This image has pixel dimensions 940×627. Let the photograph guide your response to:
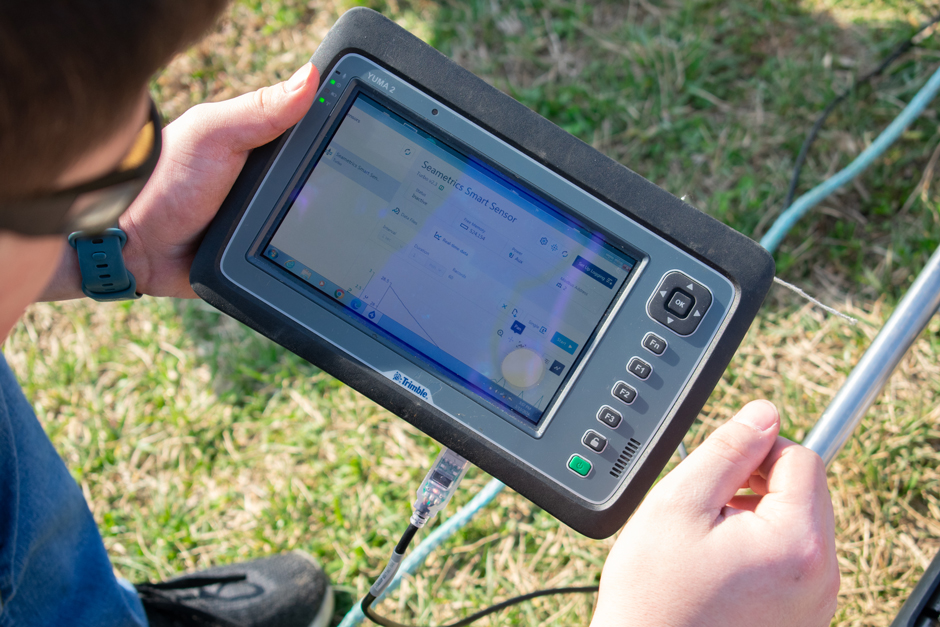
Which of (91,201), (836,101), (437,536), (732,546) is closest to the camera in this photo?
(91,201)

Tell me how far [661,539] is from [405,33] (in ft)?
2.78

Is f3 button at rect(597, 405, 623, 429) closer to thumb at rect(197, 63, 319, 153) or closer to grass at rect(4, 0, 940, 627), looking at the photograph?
grass at rect(4, 0, 940, 627)

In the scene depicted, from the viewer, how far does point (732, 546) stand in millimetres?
828

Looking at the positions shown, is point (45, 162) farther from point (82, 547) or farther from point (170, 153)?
point (82, 547)

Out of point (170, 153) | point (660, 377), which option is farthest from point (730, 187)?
point (170, 153)

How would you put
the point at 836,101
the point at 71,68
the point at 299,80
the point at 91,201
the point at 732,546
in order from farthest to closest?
the point at 836,101
the point at 299,80
the point at 732,546
the point at 91,201
the point at 71,68

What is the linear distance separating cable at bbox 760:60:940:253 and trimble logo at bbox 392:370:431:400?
0.84 m

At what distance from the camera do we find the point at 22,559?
107cm

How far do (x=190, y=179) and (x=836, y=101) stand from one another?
56.8 inches

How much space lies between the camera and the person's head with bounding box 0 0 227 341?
1.51ft

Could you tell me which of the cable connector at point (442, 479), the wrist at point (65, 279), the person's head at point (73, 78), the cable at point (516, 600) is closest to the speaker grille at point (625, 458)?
the cable connector at point (442, 479)

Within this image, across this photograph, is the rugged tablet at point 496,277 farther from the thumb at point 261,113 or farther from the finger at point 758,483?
the finger at point 758,483

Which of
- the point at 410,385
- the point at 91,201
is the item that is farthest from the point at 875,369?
the point at 91,201

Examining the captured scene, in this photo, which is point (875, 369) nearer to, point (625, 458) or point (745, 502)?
point (745, 502)
